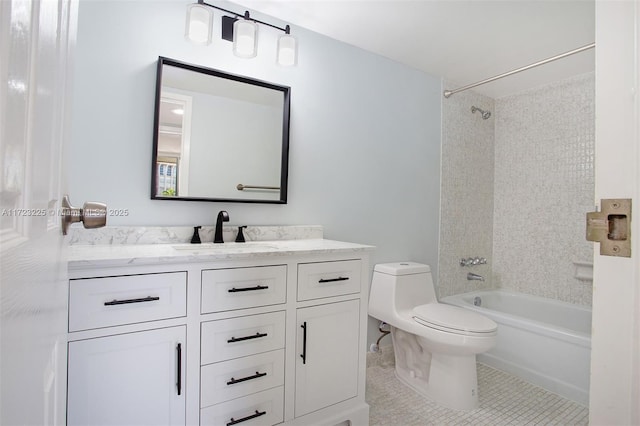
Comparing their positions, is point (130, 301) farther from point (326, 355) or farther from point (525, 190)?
point (525, 190)

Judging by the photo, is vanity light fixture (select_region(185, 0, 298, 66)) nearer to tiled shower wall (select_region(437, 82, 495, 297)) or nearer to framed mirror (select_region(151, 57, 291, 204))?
framed mirror (select_region(151, 57, 291, 204))

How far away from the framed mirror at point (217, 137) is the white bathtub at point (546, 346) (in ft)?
6.04

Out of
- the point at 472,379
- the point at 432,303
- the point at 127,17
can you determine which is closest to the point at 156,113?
the point at 127,17

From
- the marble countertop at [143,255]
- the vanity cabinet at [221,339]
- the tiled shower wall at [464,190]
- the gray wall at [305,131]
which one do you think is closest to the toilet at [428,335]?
the gray wall at [305,131]

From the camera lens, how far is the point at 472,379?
1912 mm

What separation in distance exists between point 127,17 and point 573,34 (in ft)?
8.50

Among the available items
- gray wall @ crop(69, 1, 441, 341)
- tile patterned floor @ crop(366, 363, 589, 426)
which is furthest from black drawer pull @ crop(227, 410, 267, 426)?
gray wall @ crop(69, 1, 441, 341)

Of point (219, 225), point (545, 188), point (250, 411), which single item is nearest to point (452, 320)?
point (250, 411)

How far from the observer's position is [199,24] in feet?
5.29

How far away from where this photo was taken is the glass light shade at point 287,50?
6.10 feet

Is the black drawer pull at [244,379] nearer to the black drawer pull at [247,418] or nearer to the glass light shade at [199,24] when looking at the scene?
the black drawer pull at [247,418]

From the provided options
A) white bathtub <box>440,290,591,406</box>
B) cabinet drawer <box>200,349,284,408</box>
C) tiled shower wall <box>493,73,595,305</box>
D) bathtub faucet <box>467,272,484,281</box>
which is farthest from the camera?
bathtub faucet <box>467,272,484,281</box>

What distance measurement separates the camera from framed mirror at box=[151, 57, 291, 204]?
5.45 feet

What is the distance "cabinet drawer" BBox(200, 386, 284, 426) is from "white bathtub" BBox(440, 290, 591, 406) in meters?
1.74
